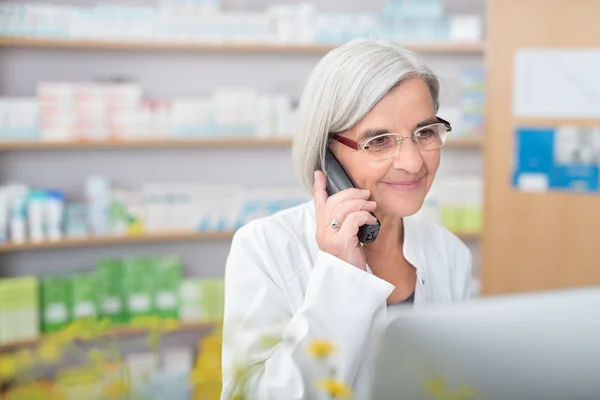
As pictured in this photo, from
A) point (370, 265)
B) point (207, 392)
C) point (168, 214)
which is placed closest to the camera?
point (207, 392)

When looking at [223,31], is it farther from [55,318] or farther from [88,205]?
[55,318]

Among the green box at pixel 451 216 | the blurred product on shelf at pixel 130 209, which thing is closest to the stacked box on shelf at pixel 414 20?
the green box at pixel 451 216

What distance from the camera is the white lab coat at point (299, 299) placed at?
1279 mm

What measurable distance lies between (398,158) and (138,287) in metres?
2.66

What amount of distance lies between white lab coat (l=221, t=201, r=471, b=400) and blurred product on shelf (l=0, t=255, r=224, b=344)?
2229mm

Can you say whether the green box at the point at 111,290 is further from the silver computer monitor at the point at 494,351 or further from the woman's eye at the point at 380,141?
the silver computer monitor at the point at 494,351

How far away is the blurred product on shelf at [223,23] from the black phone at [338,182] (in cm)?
242

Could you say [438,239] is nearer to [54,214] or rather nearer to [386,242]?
[386,242]

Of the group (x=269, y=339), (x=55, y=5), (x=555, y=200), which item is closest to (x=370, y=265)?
(x=269, y=339)

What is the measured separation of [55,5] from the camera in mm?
3992

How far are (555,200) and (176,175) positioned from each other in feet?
7.66

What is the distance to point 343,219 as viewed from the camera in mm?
1520

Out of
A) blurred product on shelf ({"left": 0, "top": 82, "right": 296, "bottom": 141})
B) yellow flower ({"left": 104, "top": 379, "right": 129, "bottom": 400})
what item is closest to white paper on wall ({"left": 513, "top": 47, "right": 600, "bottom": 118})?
blurred product on shelf ({"left": 0, "top": 82, "right": 296, "bottom": 141})

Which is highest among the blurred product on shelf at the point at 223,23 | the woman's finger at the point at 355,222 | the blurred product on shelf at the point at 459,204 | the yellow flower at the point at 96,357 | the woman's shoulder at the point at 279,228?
the blurred product on shelf at the point at 223,23
